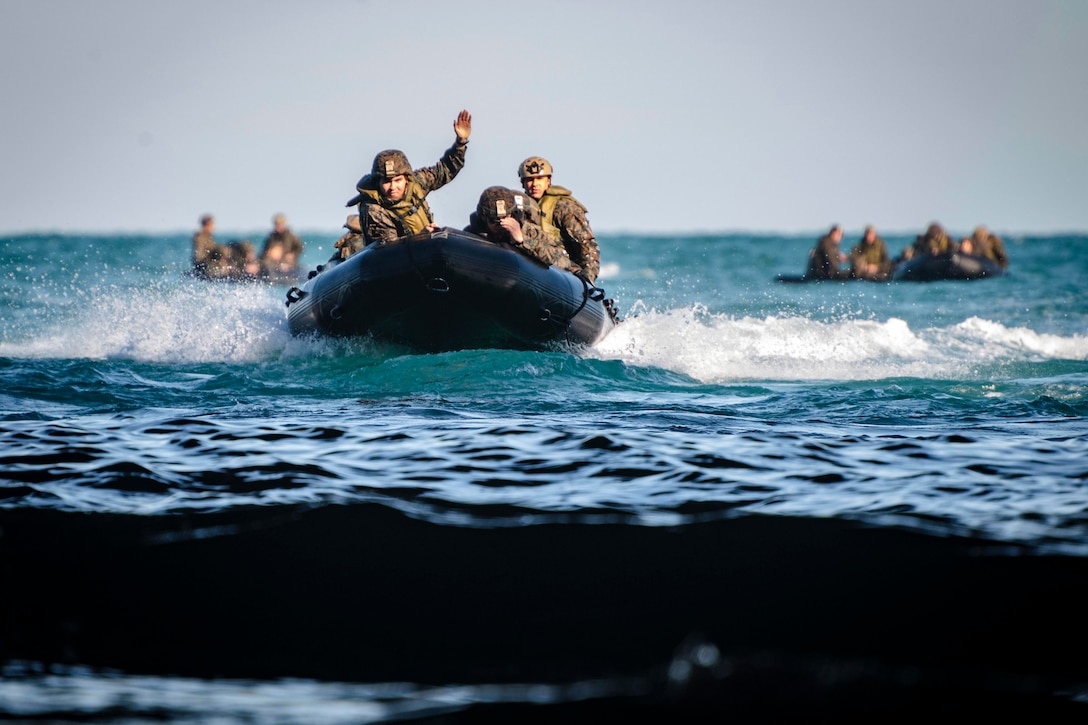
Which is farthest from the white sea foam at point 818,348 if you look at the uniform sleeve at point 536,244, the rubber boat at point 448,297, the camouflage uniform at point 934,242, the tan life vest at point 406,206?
the camouflage uniform at point 934,242

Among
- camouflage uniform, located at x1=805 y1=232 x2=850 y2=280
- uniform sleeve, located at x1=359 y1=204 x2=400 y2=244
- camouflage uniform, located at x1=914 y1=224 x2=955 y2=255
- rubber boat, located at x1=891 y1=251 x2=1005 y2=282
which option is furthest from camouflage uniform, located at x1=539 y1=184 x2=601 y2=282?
camouflage uniform, located at x1=914 y1=224 x2=955 y2=255

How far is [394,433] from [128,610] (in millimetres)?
2706

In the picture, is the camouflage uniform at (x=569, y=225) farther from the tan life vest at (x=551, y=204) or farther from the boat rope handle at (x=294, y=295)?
the boat rope handle at (x=294, y=295)

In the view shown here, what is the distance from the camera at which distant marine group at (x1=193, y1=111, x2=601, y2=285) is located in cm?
935

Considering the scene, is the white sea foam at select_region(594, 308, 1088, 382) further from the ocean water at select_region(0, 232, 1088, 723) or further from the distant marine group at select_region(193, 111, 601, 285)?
the ocean water at select_region(0, 232, 1088, 723)

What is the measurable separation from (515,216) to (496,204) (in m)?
0.20

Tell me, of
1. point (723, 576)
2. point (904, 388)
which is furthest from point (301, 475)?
point (904, 388)

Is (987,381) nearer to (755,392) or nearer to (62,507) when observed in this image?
(755,392)

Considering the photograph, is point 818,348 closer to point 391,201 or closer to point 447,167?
point 447,167

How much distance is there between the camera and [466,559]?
12.2ft

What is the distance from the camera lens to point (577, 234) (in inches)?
408

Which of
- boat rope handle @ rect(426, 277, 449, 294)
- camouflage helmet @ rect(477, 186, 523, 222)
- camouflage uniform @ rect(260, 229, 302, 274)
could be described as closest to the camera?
boat rope handle @ rect(426, 277, 449, 294)

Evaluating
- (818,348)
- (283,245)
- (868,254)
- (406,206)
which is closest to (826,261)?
(868,254)

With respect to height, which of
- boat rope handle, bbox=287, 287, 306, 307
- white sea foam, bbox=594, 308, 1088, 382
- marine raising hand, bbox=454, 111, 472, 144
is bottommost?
white sea foam, bbox=594, 308, 1088, 382
